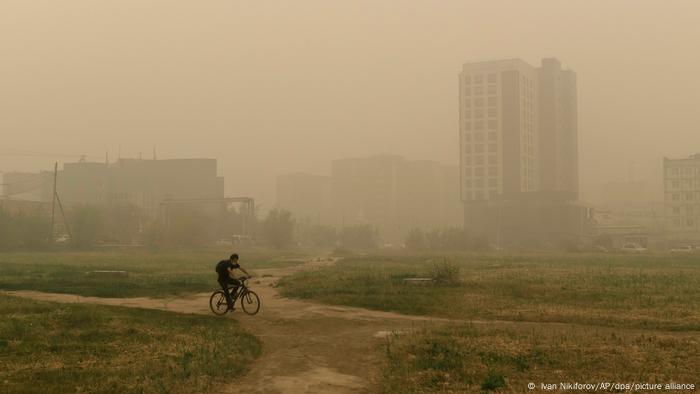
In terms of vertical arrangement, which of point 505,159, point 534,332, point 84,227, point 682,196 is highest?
point 505,159

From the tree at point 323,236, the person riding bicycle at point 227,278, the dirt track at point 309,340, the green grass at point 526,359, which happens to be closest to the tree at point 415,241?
the tree at point 323,236

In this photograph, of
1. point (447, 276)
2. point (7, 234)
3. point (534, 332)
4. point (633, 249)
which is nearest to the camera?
point (534, 332)

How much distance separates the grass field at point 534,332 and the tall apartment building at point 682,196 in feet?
480

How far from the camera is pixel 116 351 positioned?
15.7 metres

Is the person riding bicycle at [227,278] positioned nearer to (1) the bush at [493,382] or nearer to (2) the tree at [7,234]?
(1) the bush at [493,382]

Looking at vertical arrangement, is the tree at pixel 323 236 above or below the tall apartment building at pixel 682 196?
below

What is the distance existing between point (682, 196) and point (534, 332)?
168550mm

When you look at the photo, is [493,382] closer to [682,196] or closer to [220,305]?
[220,305]

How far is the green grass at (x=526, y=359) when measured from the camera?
1283 centimetres

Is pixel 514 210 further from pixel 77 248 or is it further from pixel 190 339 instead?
pixel 190 339

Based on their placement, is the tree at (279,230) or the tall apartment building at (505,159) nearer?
the tree at (279,230)

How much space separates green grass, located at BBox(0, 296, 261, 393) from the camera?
12.7 metres

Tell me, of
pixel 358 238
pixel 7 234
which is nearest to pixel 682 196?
pixel 358 238

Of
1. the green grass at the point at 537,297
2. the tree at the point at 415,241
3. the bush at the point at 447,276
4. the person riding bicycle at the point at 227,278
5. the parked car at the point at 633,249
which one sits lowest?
the parked car at the point at 633,249
